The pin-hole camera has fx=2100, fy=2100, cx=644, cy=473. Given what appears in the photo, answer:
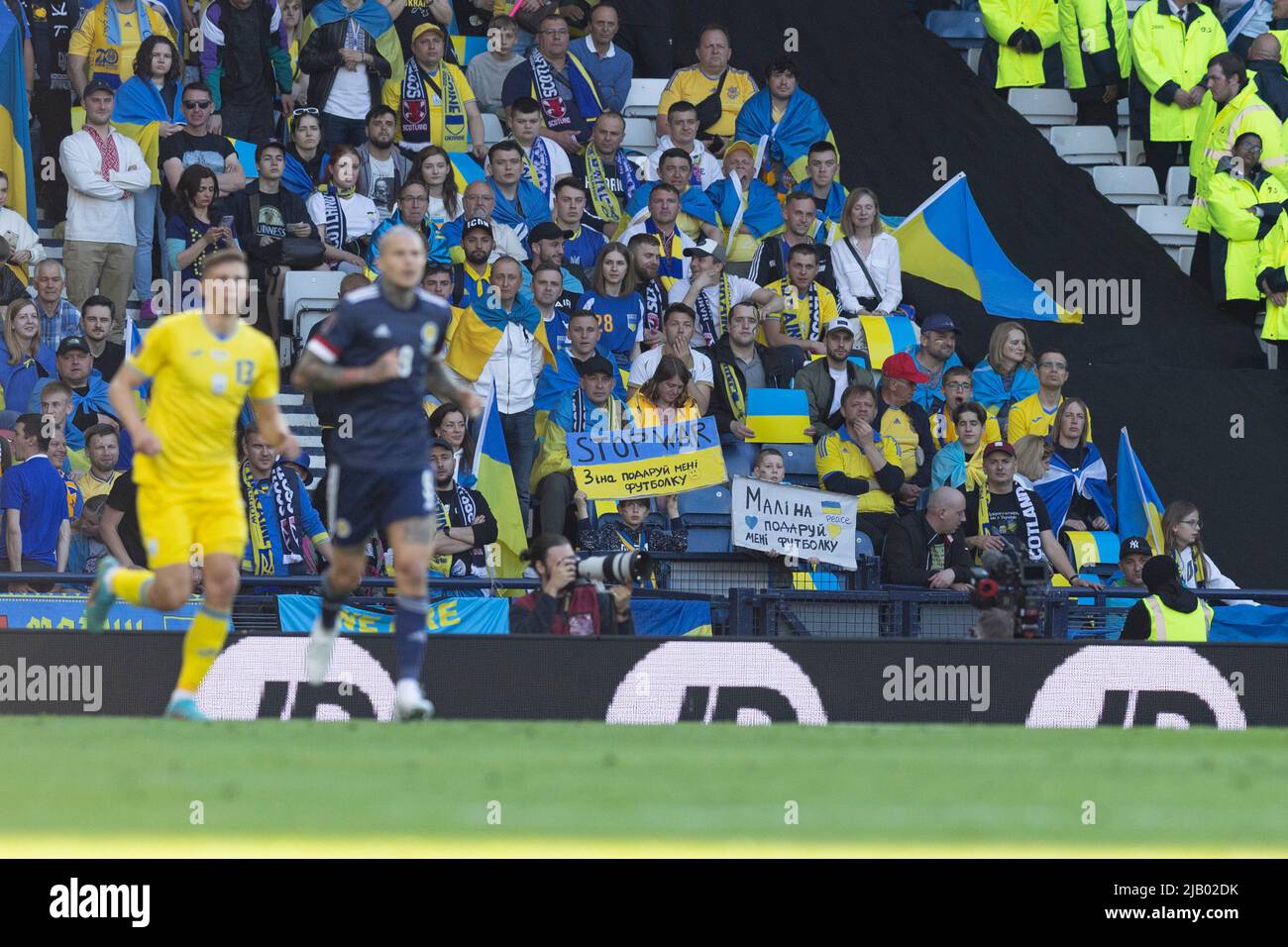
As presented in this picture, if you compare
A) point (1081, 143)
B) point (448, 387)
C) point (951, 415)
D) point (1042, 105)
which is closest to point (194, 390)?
point (448, 387)

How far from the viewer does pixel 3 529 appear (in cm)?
1473

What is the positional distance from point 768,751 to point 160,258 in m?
9.66

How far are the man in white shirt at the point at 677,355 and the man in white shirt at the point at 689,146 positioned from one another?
2245mm

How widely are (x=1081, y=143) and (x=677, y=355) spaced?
7.02 metres

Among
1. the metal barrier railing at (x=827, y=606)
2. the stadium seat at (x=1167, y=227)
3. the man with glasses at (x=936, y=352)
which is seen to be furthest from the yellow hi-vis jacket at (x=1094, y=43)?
the metal barrier railing at (x=827, y=606)

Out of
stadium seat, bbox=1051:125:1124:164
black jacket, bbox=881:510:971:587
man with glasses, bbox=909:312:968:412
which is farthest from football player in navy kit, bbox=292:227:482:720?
stadium seat, bbox=1051:125:1124:164

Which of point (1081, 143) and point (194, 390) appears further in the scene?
point (1081, 143)

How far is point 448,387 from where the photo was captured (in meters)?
9.97

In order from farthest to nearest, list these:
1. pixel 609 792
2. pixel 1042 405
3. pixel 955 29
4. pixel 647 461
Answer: pixel 955 29 → pixel 1042 405 → pixel 647 461 → pixel 609 792

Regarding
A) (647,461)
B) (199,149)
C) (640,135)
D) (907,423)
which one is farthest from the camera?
(640,135)

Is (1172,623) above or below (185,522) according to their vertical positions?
below

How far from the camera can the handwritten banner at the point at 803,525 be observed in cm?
1499

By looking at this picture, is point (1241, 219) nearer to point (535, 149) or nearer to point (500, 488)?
point (535, 149)

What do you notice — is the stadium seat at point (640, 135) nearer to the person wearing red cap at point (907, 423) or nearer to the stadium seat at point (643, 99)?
the stadium seat at point (643, 99)
